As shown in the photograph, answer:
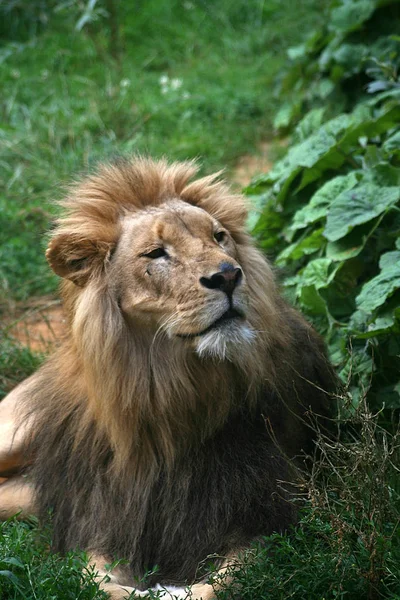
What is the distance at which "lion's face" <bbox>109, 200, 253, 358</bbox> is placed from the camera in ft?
10.3

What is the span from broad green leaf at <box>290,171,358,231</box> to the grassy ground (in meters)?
1.13

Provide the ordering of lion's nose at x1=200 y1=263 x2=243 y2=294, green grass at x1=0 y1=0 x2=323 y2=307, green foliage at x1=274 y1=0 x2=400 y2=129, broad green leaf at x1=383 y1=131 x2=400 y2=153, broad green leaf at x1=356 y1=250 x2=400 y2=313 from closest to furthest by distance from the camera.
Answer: lion's nose at x1=200 y1=263 x2=243 y2=294 → broad green leaf at x1=356 y1=250 x2=400 y2=313 → broad green leaf at x1=383 y1=131 x2=400 y2=153 → green foliage at x1=274 y1=0 x2=400 y2=129 → green grass at x1=0 y1=0 x2=323 y2=307

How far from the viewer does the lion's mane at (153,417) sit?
10.9 feet

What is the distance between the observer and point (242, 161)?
7.48 metres

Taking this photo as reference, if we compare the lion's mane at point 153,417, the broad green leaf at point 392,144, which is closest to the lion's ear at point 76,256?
the lion's mane at point 153,417

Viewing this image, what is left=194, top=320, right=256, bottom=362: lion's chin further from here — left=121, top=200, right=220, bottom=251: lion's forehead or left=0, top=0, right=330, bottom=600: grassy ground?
left=0, top=0, right=330, bottom=600: grassy ground

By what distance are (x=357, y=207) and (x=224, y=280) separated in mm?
1593

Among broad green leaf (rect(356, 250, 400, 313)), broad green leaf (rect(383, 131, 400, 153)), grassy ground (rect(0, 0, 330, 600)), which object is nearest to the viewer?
broad green leaf (rect(356, 250, 400, 313))

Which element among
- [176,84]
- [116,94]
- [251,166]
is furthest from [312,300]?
[176,84]

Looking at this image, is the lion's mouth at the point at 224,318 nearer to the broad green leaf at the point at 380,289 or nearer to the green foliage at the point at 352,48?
the broad green leaf at the point at 380,289

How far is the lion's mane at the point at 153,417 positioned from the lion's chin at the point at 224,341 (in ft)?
0.26

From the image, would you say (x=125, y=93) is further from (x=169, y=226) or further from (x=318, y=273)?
(x=169, y=226)

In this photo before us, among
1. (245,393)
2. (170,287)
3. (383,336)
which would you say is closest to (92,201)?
(170,287)

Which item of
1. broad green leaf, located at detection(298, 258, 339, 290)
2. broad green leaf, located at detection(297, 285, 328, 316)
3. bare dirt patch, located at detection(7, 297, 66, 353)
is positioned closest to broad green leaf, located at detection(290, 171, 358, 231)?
broad green leaf, located at detection(298, 258, 339, 290)
